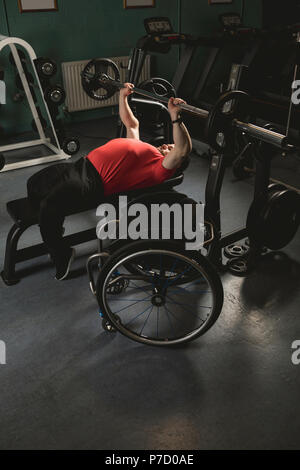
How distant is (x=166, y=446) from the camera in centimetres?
136

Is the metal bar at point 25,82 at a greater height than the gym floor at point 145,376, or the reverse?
the metal bar at point 25,82

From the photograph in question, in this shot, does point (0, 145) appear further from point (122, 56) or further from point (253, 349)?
point (253, 349)

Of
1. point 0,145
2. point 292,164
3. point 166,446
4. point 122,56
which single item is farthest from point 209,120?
point 122,56

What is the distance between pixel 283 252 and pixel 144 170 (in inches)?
38.1

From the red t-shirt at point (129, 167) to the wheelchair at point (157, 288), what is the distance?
54mm

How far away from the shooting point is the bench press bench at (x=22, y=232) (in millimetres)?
2045

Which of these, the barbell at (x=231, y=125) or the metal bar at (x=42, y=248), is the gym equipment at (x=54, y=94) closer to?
the metal bar at (x=42, y=248)

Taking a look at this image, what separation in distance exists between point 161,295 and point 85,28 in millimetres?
A: 3604

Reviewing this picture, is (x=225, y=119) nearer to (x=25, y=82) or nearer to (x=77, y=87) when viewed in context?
(x=25, y=82)

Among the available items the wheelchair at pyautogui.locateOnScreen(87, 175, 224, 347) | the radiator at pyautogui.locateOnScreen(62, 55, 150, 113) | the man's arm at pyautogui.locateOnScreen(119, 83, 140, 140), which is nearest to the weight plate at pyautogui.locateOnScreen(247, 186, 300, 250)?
the wheelchair at pyautogui.locateOnScreen(87, 175, 224, 347)

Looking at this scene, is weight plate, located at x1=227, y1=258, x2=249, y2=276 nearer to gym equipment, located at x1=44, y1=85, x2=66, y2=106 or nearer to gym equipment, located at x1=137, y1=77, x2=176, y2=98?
gym equipment, located at x1=137, y1=77, x2=176, y2=98

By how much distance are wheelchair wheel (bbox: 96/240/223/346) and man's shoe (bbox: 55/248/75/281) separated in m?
0.27

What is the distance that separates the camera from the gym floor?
1394mm

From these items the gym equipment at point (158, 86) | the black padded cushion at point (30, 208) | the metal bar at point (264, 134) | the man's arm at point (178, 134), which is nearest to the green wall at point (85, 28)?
the gym equipment at point (158, 86)
